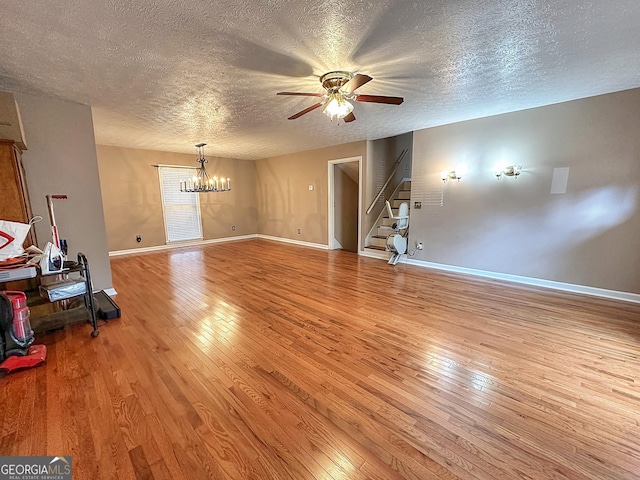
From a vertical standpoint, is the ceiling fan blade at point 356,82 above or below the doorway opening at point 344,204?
above

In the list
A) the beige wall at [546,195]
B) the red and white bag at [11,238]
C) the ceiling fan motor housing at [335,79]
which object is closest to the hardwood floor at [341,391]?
the beige wall at [546,195]

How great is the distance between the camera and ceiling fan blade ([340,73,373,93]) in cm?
217

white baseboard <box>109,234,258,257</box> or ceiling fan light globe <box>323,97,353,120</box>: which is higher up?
ceiling fan light globe <box>323,97,353,120</box>

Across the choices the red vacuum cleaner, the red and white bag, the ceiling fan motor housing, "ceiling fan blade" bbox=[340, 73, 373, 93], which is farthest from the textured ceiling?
the red vacuum cleaner

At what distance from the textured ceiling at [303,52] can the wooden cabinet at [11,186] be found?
2.32ft

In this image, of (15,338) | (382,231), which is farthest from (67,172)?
(382,231)

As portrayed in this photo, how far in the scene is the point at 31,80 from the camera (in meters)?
2.63

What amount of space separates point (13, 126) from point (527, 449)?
486cm

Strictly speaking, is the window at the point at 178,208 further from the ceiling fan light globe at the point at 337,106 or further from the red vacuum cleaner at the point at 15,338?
the ceiling fan light globe at the point at 337,106

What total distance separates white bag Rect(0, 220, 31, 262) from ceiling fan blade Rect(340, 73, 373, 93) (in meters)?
3.11

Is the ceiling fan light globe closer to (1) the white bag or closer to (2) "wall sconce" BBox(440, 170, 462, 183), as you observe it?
(2) "wall sconce" BBox(440, 170, 462, 183)

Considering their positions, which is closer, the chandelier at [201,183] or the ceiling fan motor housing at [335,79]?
the ceiling fan motor housing at [335,79]

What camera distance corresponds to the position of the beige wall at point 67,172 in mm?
3057

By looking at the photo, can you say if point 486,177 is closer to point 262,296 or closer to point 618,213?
point 618,213
